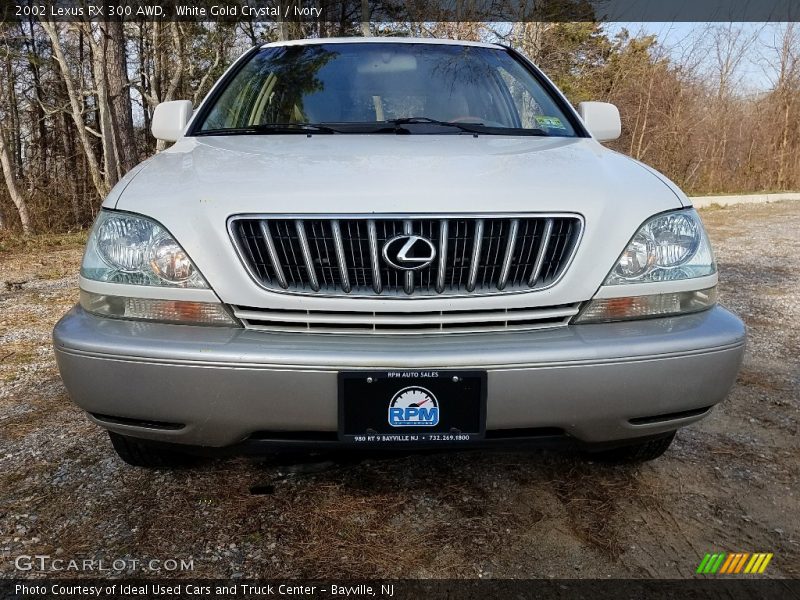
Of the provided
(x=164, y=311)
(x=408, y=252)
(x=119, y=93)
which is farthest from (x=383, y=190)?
(x=119, y=93)

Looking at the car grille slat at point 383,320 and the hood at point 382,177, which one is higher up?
the hood at point 382,177

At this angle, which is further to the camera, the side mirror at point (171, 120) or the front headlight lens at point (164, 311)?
the side mirror at point (171, 120)

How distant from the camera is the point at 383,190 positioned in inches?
64.2

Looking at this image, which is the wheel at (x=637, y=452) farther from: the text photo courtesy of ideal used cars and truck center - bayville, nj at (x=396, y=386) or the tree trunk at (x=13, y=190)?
the tree trunk at (x=13, y=190)

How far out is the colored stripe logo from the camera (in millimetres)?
1685

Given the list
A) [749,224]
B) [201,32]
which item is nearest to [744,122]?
[749,224]

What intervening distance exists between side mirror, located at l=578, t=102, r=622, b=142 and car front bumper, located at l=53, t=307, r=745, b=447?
1.39 meters

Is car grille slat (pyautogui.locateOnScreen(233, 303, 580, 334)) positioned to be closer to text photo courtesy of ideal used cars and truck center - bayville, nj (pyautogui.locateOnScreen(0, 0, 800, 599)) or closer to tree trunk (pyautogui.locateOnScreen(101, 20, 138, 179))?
text photo courtesy of ideal used cars and truck center - bayville, nj (pyautogui.locateOnScreen(0, 0, 800, 599))

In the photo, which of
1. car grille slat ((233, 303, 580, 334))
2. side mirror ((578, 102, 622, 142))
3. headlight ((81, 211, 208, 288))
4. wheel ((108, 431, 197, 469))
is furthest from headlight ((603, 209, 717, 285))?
wheel ((108, 431, 197, 469))

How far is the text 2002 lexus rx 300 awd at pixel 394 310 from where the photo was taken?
153 centimetres

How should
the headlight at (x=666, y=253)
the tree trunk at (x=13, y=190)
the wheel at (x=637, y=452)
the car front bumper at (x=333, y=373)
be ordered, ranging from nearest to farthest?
the car front bumper at (x=333, y=373)
the headlight at (x=666, y=253)
the wheel at (x=637, y=452)
the tree trunk at (x=13, y=190)

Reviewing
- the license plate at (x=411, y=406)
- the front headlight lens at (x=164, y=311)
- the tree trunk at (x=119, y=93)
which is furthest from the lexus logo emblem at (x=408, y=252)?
the tree trunk at (x=119, y=93)

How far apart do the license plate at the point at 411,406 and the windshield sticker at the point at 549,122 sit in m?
1.47

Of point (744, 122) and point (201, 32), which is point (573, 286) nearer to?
point (201, 32)
